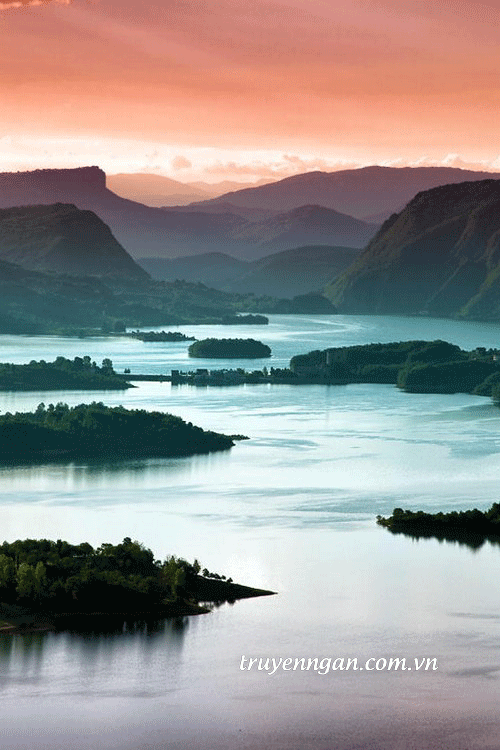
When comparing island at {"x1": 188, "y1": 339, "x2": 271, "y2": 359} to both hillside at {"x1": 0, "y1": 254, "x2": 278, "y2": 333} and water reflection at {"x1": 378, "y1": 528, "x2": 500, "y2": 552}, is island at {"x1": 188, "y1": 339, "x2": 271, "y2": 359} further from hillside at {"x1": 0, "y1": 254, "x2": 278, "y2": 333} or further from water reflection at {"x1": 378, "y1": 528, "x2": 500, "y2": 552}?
water reflection at {"x1": 378, "y1": 528, "x2": 500, "y2": 552}

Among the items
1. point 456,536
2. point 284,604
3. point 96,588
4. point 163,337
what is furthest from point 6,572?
point 163,337

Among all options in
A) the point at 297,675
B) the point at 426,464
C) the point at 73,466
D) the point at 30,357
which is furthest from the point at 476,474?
the point at 30,357

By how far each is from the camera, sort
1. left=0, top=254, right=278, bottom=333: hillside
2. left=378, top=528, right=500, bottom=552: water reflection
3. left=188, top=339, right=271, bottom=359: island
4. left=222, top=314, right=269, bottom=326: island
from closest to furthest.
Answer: left=378, top=528, right=500, bottom=552: water reflection
left=188, top=339, right=271, bottom=359: island
left=0, top=254, right=278, bottom=333: hillside
left=222, top=314, right=269, bottom=326: island

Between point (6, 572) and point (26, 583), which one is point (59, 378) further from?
point (26, 583)

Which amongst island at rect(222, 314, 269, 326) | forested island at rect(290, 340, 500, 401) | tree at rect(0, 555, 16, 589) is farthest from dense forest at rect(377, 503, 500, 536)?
island at rect(222, 314, 269, 326)

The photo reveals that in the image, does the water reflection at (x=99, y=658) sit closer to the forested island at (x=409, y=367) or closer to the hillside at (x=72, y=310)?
the forested island at (x=409, y=367)

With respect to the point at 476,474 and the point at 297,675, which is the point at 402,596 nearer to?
the point at 297,675
